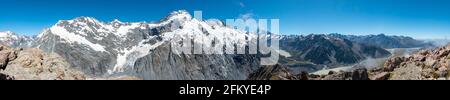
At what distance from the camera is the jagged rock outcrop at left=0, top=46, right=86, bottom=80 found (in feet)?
178

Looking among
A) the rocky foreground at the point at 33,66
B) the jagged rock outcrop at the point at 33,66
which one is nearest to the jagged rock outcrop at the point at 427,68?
the rocky foreground at the point at 33,66

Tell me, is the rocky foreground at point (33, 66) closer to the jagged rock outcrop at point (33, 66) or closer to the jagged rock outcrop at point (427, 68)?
the jagged rock outcrop at point (33, 66)

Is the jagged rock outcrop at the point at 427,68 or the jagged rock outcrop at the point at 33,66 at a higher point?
the jagged rock outcrop at the point at 33,66

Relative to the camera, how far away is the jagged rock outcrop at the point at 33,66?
54.2 m

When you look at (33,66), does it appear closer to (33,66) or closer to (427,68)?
(33,66)

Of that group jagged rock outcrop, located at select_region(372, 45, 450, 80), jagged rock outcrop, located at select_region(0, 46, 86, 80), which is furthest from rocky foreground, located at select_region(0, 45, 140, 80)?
jagged rock outcrop, located at select_region(372, 45, 450, 80)

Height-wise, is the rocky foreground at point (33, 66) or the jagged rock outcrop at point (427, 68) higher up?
the rocky foreground at point (33, 66)

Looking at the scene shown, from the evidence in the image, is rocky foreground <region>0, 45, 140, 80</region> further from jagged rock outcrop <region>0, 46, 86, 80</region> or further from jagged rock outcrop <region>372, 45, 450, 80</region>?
jagged rock outcrop <region>372, 45, 450, 80</region>

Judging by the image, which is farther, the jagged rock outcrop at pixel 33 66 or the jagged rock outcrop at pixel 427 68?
the jagged rock outcrop at pixel 427 68
